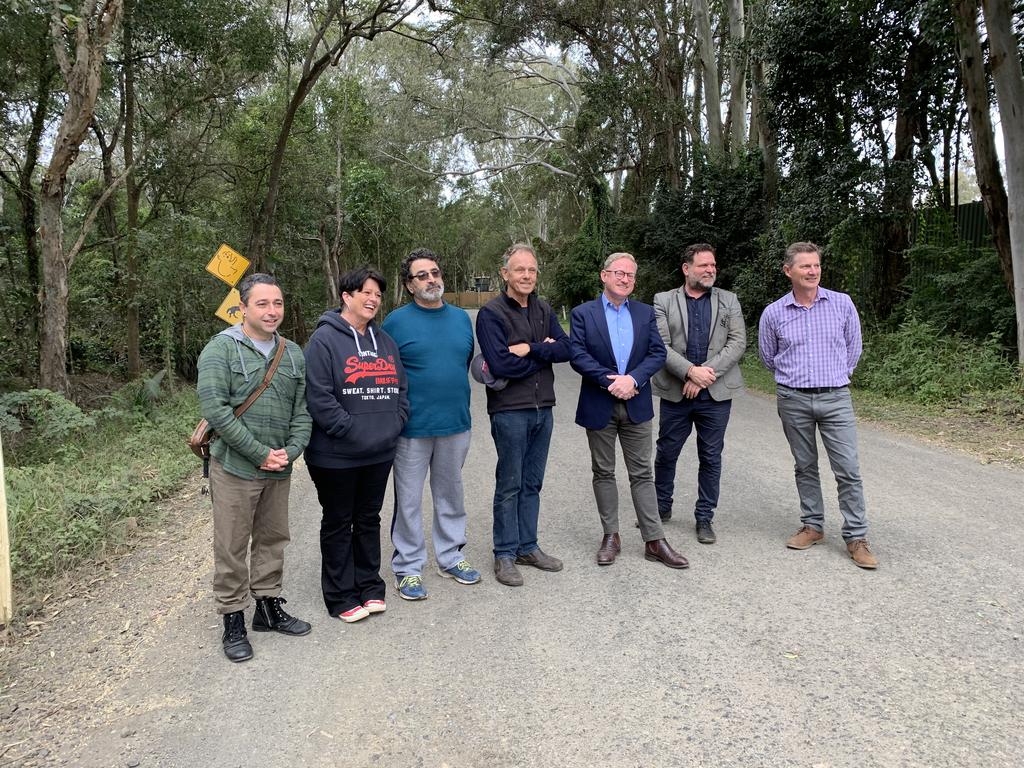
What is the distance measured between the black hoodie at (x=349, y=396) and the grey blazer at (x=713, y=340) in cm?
209

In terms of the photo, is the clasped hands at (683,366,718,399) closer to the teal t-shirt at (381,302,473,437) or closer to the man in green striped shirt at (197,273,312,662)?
the teal t-shirt at (381,302,473,437)

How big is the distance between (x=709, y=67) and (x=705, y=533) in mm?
18054

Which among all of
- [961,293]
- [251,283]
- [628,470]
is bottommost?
[628,470]

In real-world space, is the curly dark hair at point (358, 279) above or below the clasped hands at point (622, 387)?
above

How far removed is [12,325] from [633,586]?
13773 millimetres

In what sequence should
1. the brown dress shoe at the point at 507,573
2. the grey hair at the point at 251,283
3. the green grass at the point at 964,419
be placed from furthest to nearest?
the green grass at the point at 964,419 < the brown dress shoe at the point at 507,573 < the grey hair at the point at 251,283

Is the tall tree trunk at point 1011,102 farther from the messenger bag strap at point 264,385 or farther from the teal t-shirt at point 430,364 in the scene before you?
the messenger bag strap at point 264,385

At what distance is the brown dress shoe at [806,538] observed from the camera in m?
4.89

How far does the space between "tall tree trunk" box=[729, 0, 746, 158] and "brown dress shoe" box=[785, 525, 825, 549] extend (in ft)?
45.2

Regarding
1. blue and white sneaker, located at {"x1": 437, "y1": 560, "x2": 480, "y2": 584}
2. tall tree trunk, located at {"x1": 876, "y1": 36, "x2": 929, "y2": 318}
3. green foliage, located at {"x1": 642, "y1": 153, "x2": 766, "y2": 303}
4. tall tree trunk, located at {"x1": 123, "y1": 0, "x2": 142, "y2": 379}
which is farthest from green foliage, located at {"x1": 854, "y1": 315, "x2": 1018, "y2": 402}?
tall tree trunk, located at {"x1": 123, "y1": 0, "x2": 142, "y2": 379}

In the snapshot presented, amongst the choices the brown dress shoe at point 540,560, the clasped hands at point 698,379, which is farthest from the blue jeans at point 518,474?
the clasped hands at point 698,379

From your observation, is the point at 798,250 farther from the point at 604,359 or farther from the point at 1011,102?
the point at 1011,102

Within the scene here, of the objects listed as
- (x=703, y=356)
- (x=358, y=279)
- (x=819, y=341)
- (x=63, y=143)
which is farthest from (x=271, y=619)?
(x=63, y=143)

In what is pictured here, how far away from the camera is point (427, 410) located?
4.30 metres
